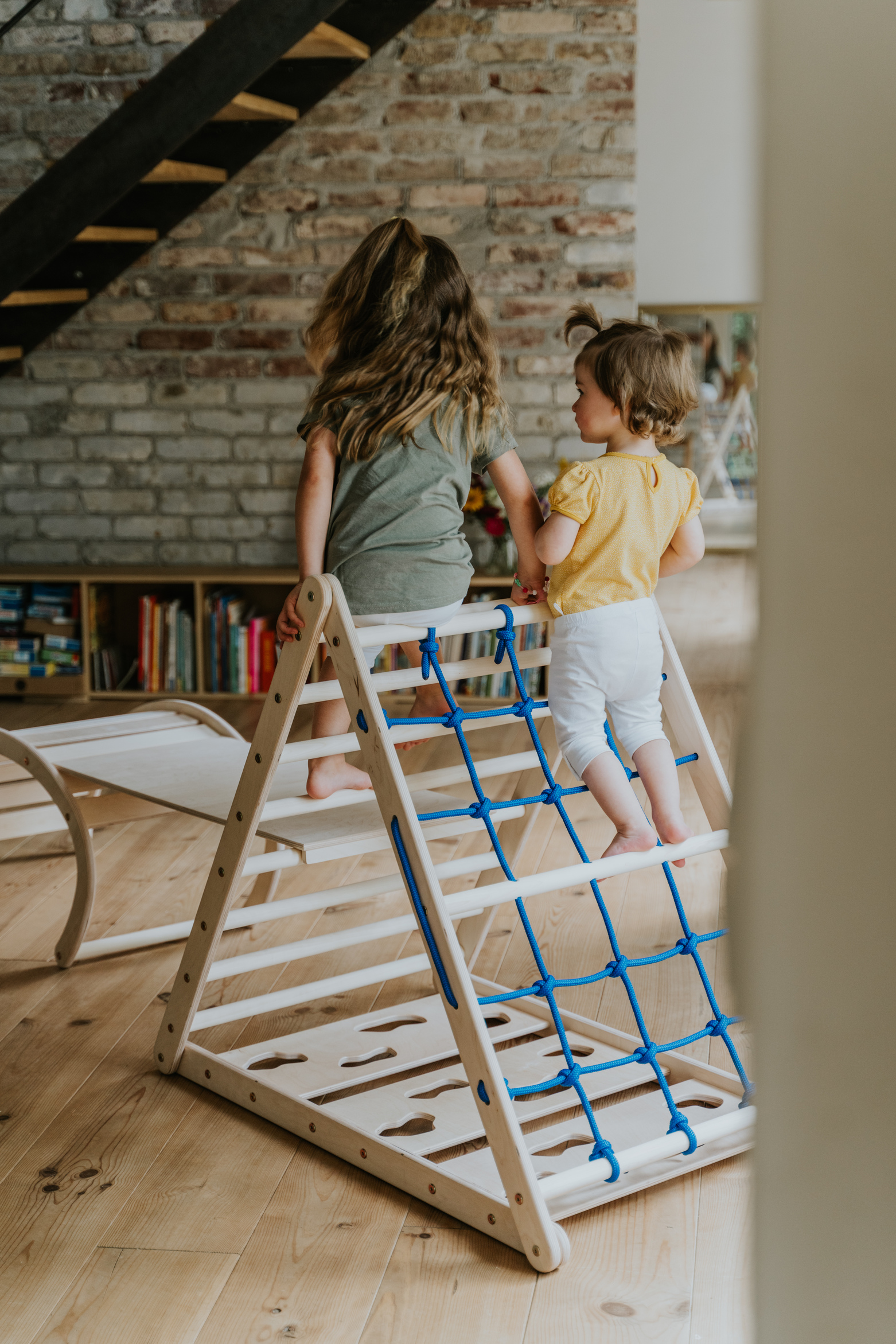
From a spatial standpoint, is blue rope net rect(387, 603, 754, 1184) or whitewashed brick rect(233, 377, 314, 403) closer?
blue rope net rect(387, 603, 754, 1184)

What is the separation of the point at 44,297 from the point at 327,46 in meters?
1.27

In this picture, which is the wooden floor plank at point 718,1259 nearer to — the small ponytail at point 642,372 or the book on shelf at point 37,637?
the small ponytail at point 642,372

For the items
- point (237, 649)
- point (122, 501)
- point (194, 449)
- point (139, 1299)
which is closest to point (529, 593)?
point (139, 1299)

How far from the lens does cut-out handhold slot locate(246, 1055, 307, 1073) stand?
198cm

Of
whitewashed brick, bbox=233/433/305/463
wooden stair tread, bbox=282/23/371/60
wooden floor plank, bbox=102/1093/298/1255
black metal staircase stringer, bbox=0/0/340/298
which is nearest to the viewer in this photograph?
wooden floor plank, bbox=102/1093/298/1255

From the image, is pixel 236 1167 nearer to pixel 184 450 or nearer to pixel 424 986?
pixel 424 986

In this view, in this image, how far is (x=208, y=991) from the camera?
2.28 m

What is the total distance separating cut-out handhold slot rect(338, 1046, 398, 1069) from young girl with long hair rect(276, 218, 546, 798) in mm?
414

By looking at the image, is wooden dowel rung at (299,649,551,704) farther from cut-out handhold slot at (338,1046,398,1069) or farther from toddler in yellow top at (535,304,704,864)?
cut-out handhold slot at (338,1046,398,1069)

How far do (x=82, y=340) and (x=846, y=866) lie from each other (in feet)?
16.4

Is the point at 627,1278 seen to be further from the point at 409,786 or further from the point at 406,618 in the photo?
the point at 406,618

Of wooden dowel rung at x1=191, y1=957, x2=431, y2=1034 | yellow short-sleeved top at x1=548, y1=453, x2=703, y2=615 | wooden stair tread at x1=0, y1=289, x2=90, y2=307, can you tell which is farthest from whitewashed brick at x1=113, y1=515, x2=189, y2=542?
yellow short-sleeved top at x1=548, y1=453, x2=703, y2=615

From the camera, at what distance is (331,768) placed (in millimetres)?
1932

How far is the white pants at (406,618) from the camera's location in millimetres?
1925
